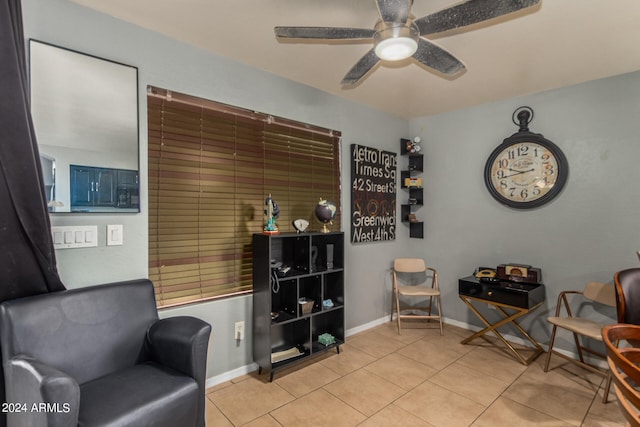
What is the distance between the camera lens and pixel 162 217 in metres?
2.14

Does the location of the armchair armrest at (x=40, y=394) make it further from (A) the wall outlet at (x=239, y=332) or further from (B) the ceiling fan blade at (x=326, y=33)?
(B) the ceiling fan blade at (x=326, y=33)

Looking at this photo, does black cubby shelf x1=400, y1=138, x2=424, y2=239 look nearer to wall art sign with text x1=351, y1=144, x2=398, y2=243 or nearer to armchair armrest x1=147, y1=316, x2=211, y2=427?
wall art sign with text x1=351, y1=144, x2=398, y2=243

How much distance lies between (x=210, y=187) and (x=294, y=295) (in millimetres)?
1134

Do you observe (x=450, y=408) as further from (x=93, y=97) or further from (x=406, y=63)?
(x=93, y=97)

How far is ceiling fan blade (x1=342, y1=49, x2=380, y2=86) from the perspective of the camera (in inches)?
71.2

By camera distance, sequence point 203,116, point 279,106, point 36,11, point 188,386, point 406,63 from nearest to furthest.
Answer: point 188,386 < point 36,11 < point 203,116 < point 406,63 < point 279,106

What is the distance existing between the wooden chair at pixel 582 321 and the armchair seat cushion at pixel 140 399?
8.97 feet

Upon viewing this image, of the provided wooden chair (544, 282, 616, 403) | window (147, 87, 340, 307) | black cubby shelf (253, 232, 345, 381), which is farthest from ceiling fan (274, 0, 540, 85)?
wooden chair (544, 282, 616, 403)

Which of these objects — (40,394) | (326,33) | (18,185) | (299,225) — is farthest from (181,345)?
(326,33)

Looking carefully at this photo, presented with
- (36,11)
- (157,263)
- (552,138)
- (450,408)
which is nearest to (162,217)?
(157,263)

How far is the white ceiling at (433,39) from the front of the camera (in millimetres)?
1804

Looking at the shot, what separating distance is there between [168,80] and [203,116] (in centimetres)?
32

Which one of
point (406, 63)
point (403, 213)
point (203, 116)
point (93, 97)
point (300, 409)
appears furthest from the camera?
point (403, 213)

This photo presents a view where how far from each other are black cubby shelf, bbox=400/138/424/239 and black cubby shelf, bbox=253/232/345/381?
1434 millimetres
